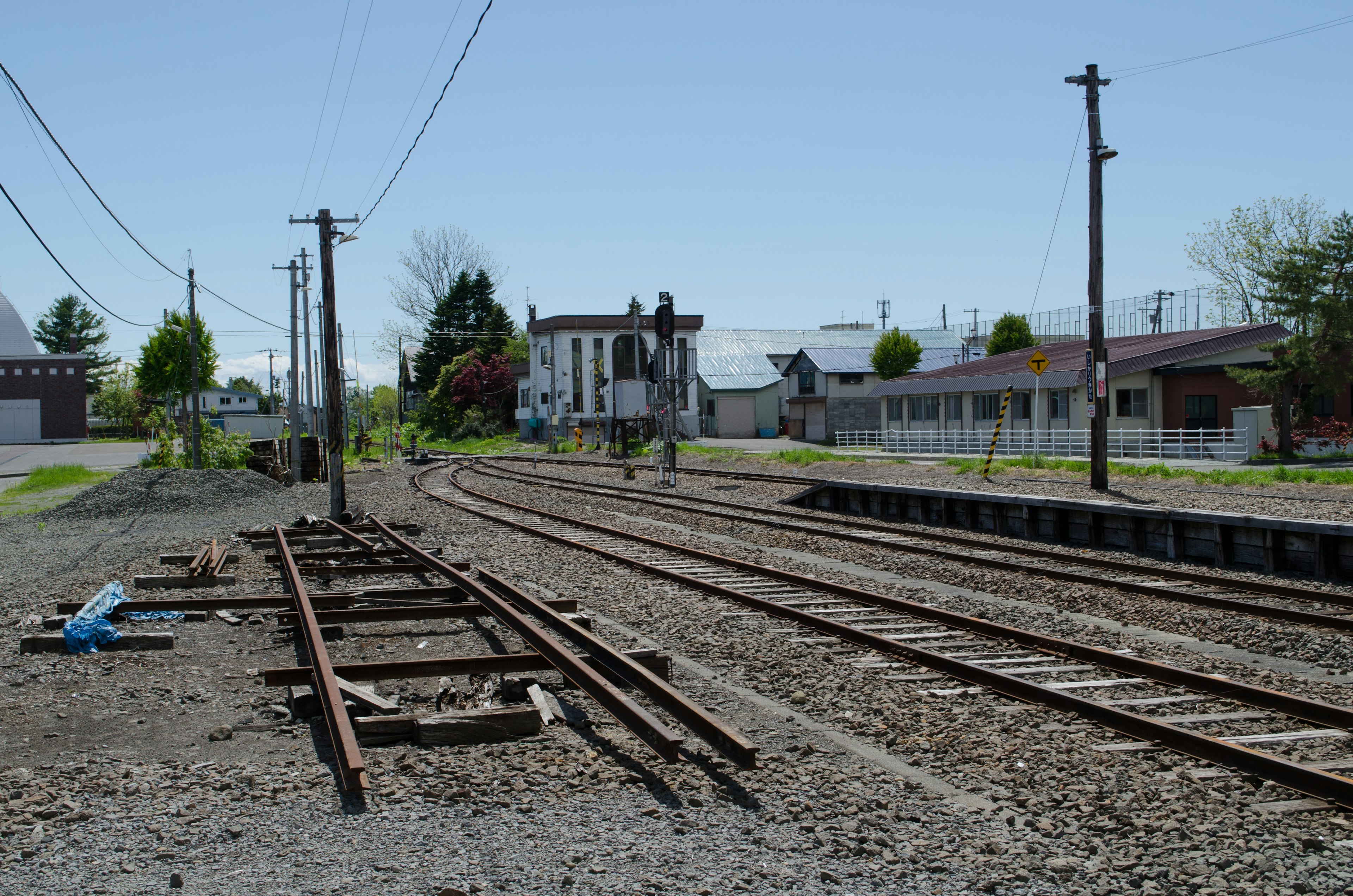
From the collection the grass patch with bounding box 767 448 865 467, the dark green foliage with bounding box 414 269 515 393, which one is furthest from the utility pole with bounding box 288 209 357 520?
the dark green foliage with bounding box 414 269 515 393

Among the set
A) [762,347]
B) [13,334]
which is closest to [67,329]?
[13,334]

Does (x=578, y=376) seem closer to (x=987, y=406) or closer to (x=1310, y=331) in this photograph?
(x=987, y=406)

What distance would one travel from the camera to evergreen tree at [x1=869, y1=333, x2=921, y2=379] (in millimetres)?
63469

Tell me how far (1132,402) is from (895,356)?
27.4 metres

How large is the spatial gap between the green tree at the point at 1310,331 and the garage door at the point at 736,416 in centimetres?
4026

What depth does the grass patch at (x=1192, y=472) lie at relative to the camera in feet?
67.5

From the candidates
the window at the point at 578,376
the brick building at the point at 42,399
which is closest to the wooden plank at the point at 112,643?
the window at the point at 578,376

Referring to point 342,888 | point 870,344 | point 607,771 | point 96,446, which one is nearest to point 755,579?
point 607,771

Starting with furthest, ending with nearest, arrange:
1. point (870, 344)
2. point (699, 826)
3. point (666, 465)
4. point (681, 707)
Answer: point (870, 344) → point (666, 465) → point (681, 707) → point (699, 826)

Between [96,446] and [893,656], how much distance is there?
2671 inches

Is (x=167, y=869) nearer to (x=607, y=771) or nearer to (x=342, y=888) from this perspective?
(x=342, y=888)

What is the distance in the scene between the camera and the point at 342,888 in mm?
3693

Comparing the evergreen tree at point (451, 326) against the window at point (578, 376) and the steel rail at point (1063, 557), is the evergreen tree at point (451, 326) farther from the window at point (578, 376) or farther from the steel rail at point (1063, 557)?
the steel rail at point (1063, 557)

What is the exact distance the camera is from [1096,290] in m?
20.3
